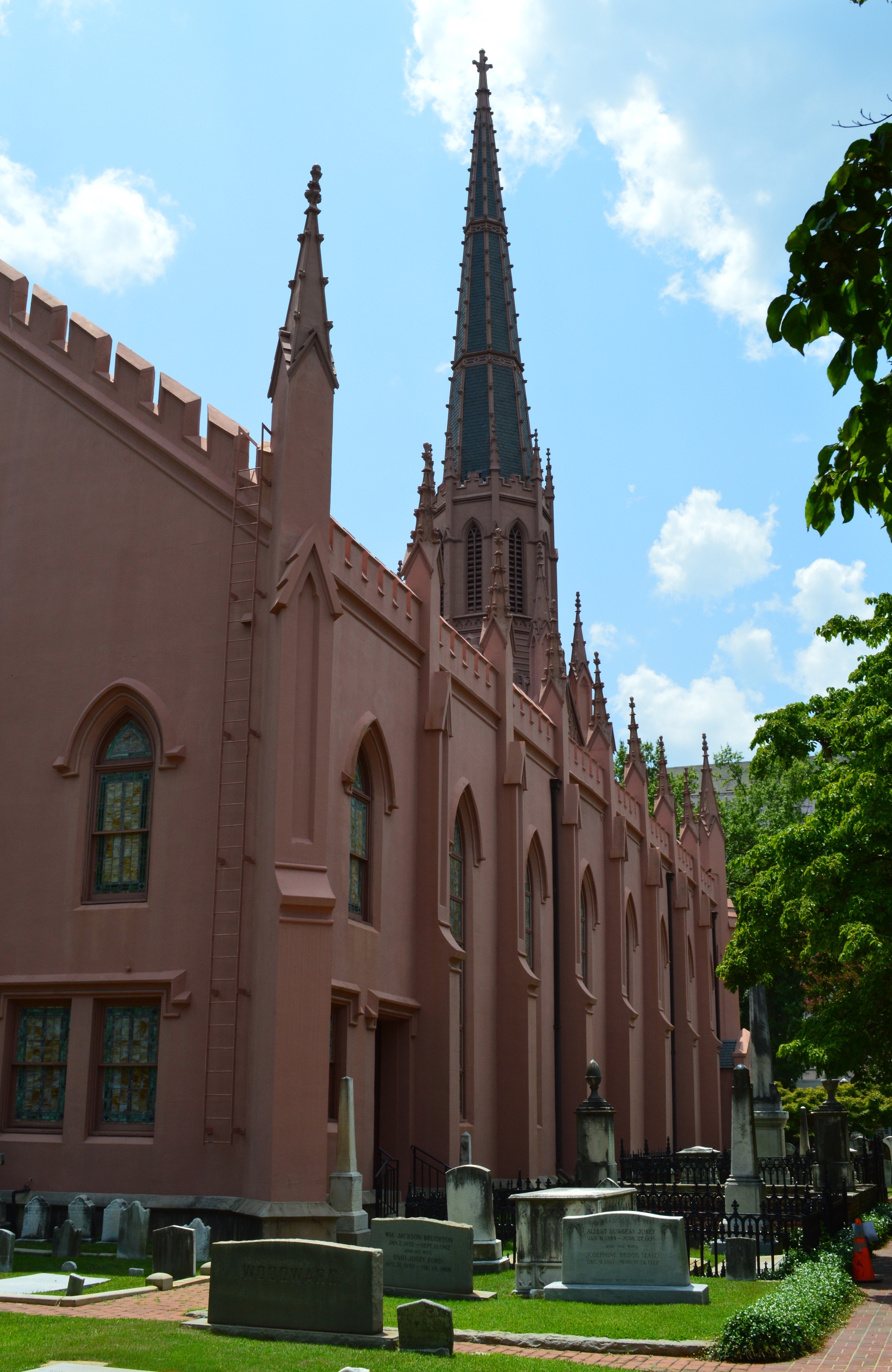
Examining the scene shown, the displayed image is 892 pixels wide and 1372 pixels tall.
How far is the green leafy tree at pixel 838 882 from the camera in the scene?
18.7m

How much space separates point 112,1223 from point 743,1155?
26.9 ft

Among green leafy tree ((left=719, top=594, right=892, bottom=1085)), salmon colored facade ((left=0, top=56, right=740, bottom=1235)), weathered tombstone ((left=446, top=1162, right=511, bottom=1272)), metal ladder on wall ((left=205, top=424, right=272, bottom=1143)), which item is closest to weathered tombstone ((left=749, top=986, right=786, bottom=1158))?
green leafy tree ((left=719, top=594, right=892, bottom=1085))

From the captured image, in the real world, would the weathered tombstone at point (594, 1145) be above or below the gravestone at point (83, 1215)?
above

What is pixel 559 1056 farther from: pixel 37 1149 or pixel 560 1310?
pixel 560 1310

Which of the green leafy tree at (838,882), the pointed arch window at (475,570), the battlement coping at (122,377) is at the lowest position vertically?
the green leafy tree at (838,882)

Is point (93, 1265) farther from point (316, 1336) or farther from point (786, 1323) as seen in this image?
point (786, 1323)

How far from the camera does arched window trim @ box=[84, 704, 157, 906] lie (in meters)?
17.1

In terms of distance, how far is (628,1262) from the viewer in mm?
12875

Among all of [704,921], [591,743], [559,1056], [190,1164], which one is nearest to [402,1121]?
[190,1164]

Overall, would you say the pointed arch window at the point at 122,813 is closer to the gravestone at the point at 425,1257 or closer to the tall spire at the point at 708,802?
Result: the gravestone at the point at 425,1257

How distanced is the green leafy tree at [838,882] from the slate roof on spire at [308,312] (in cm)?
953

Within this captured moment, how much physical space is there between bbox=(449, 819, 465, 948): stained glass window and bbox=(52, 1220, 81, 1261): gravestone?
9813 millimetres

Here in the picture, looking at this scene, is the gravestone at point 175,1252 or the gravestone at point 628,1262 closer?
the gravestone at point 628,1262

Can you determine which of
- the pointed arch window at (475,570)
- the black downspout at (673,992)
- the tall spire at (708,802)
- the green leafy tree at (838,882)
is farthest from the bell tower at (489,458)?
the green leafy tree at (838,882)
